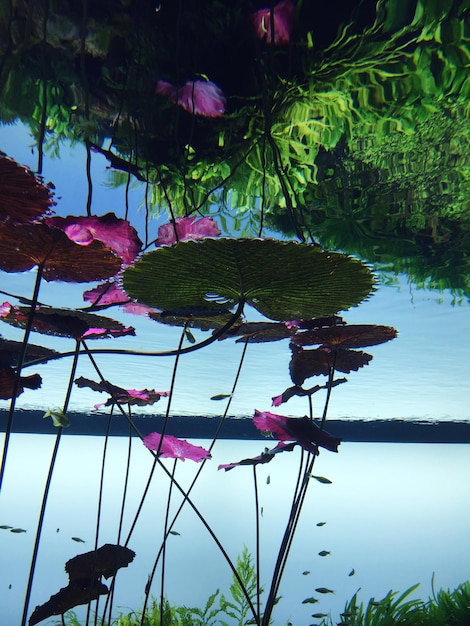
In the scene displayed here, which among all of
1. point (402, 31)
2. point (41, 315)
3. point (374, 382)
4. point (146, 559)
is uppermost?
point (402, 31)

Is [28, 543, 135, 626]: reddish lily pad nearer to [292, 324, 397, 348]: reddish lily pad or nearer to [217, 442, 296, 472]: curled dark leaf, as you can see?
[217, 442, 296, 472]: curled dark leaf

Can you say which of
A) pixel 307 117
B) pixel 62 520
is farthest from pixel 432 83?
pixel 62 520

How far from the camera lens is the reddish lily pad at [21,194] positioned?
0.43 meters

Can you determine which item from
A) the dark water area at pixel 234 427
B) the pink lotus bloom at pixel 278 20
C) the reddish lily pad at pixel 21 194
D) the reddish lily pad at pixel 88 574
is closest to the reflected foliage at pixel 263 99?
the pink lotus bloom at pixel 278 20

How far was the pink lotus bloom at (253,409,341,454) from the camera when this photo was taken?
0.78 m

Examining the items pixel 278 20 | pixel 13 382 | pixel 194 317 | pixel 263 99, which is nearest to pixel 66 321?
pixel 13 382

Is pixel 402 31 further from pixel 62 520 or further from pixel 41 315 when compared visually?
pixel 62 520

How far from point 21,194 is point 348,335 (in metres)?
0.58

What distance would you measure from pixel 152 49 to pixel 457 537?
5.82 metres

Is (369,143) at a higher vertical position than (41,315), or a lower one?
higher

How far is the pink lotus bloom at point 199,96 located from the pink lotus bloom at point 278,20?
0.26 metres

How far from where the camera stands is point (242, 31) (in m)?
1.44

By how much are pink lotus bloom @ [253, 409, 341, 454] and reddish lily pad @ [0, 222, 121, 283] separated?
43cm

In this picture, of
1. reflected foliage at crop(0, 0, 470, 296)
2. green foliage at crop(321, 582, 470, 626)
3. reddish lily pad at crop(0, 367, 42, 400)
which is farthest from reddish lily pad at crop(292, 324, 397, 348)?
green foliage at crop(321, 582, 470, 626)
